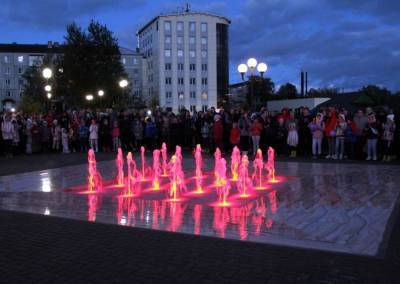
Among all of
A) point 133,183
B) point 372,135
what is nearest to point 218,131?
point 372,135

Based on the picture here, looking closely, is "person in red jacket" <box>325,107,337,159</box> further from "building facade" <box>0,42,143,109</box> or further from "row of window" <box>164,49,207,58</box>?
"building facade" <box>0,42,143,109</box>

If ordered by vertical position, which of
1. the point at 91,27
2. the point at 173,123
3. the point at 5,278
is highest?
the point at 91,27

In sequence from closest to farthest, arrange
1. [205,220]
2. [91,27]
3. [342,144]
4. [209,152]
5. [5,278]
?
[5,278], [205,220], [342,144], [209,152], [91,27]

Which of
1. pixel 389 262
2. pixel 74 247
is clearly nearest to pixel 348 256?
pixel 389 262

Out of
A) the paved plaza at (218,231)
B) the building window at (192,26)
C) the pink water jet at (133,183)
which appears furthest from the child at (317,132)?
the building window at (192,26)

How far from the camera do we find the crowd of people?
60.0ft

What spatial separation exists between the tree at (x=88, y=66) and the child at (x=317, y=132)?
112 feet

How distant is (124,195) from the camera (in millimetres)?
11086

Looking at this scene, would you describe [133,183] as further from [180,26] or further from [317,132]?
[180,26]

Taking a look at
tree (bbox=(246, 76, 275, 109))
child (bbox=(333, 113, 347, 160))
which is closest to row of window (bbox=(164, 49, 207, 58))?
tree (bbox=(246, 76, 275, 109))

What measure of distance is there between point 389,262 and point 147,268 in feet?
9.68

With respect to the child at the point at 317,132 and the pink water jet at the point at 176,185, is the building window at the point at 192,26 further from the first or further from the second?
the pink water jet at the point at 176,185

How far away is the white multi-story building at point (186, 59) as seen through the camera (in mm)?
113125

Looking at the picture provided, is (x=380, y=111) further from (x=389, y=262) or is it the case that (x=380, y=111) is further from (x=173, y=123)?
(x=389, y=262)
